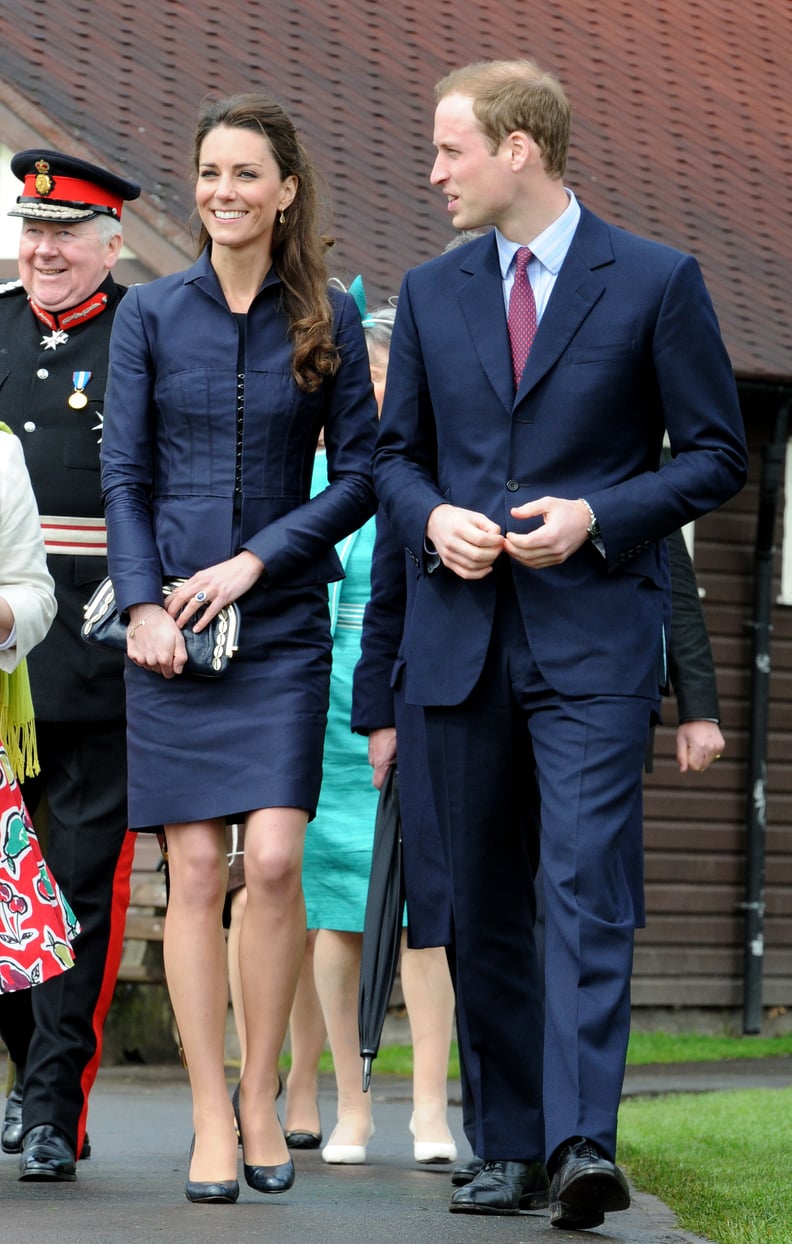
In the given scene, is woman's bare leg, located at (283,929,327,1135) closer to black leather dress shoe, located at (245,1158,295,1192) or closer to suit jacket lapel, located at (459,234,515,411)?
black leather dress shoe, located at (245,1158,295,1192)

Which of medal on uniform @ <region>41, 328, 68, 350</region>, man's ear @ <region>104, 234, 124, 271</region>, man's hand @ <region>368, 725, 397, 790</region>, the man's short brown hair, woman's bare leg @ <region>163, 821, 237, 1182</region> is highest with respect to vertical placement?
the man's short brown hair

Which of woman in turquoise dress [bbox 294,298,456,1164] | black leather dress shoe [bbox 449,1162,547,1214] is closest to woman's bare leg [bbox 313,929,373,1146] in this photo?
woman in turquoise dress [bbox 294,298,456,1164]

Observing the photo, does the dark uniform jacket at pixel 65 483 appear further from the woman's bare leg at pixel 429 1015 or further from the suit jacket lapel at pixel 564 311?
the suit jacket lapel at pixel 564 311

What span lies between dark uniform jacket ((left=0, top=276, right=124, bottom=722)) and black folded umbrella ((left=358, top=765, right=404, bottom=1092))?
0.74 m

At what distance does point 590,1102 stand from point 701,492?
1.26 metres

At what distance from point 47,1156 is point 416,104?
1060 cm

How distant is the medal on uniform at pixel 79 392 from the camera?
6008 millimetres

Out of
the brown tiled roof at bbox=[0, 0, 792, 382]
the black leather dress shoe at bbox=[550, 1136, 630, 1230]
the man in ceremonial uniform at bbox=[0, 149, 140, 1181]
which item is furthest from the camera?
the brown tiled roof at bbox=[0, 0, 792, 382]

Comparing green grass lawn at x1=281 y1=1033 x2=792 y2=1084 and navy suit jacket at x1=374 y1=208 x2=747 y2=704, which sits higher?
navy suit jacket at x1=374 y1=208 x2=747 y2=704

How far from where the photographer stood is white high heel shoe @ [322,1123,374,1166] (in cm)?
636

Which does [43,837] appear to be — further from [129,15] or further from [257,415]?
[129,15]

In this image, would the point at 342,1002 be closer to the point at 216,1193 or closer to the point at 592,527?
the point at 216,1193

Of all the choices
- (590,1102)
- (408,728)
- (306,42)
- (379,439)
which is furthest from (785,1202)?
(306,42)

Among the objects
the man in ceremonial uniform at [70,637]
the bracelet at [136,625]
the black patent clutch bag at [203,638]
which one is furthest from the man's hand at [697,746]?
the man in ceremonial uniform at [70,637]
